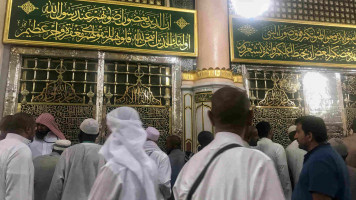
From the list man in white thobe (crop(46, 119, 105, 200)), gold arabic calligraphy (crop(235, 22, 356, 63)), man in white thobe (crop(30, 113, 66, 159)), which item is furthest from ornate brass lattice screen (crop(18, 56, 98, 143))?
gold arabic calligraphy (crop(235, 22, 356, 63))

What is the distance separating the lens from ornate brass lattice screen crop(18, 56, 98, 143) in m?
4.69

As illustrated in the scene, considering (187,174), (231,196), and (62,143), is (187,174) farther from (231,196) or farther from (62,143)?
(62,143)

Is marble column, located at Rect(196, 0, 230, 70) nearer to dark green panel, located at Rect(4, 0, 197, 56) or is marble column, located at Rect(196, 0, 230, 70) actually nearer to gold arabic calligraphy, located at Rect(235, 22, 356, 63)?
dark green panel, located at Rect(4, 0, 197, 56)

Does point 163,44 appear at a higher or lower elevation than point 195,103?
higher

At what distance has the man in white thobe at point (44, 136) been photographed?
9.66 feet

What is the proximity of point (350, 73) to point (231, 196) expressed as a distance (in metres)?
6.71

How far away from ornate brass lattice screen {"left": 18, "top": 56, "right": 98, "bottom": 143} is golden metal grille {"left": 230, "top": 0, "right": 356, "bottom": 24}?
430cm

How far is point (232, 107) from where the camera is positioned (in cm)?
97

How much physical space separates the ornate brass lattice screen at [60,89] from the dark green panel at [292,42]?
2.94m

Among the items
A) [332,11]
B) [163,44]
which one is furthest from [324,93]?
[163,44]

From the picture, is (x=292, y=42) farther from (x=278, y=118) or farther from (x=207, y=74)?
(x=207, y=74)

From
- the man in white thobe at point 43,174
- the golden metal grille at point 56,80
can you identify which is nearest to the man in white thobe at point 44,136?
the man in white thobe at point 43,174

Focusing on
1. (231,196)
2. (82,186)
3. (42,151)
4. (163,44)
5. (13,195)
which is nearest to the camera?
(231,196)

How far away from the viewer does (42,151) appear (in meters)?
2.95
